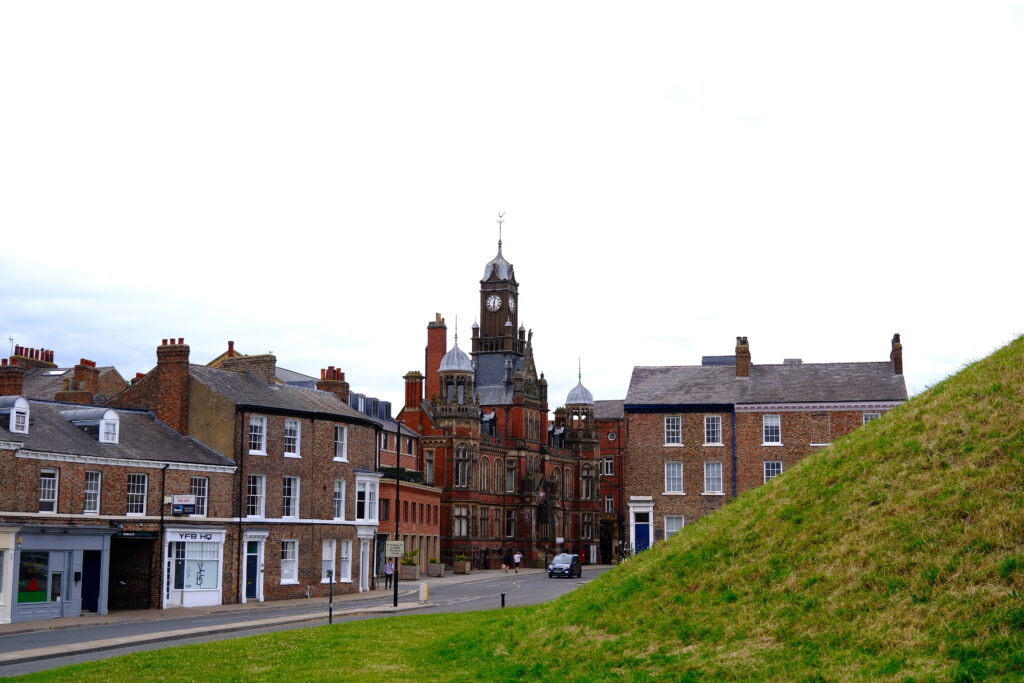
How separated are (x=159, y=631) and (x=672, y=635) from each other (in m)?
21.3

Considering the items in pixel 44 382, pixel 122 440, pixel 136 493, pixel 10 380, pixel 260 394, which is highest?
pixel 44 382

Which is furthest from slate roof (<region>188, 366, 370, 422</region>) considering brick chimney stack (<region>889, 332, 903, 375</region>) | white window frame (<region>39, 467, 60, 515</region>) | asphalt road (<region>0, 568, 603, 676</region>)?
brick chimney stack (<region>889, 332, 903, 375</region>)

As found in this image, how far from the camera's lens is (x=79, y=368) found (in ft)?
227

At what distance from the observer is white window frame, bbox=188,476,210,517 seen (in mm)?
50406

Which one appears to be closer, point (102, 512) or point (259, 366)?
point (102, 512)

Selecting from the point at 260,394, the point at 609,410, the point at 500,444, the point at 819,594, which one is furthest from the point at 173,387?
the point at 609,410

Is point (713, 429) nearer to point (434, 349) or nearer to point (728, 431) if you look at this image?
point (728, 431)

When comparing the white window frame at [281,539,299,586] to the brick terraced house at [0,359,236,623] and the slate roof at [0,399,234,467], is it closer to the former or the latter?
the brick terraced house at [0,359,236,623]

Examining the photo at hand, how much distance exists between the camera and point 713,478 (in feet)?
212

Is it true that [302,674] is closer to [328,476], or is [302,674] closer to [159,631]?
[159,631]

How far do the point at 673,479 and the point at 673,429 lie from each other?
2919 millimetres

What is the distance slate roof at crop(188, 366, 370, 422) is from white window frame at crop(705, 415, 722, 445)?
1977 cm

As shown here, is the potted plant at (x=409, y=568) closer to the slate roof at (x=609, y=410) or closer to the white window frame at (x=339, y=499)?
the white window frame at (x=339, y=499)

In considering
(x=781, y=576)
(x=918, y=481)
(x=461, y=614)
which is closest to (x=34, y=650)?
(x=461, y=614)
